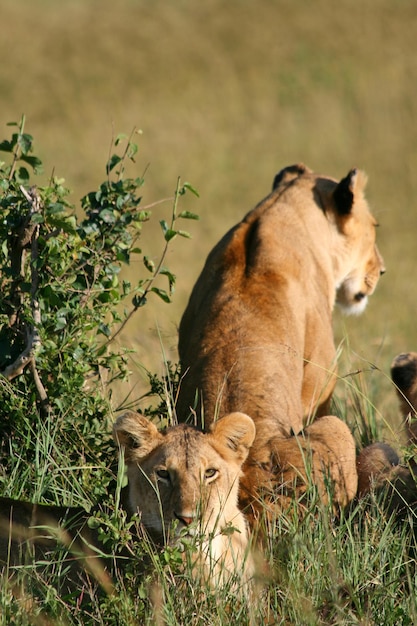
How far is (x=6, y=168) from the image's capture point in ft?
18.4

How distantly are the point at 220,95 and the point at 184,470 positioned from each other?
24.2m

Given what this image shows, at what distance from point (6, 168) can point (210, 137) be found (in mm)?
20265

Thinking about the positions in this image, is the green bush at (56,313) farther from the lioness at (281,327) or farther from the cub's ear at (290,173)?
the cub's ear at (290,173)

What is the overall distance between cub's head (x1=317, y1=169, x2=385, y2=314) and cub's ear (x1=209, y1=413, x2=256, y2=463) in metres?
2.50

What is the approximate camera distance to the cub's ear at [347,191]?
6.95 m

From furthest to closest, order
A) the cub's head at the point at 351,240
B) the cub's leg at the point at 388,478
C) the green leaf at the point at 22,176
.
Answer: the cub's head at the point at 351,240, the green leaf at the point at 22,176, the cub's leg at the point at 388,478

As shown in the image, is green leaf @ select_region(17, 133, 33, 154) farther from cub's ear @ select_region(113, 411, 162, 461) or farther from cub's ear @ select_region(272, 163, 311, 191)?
cub's ear @ select_region(272, 163, 311, 191)

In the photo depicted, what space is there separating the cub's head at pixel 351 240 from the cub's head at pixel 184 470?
2.53 meters

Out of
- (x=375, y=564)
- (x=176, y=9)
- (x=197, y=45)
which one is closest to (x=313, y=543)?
(x=375, y=564)

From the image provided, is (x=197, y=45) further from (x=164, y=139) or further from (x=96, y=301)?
(x=96, y=301)

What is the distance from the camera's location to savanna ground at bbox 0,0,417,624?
21.1m

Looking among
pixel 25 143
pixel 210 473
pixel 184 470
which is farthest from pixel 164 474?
pixel 25 143

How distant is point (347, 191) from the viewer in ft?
23.0

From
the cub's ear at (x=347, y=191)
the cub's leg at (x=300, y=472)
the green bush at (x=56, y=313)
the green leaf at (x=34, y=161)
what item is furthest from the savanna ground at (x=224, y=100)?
the green leaf at (x=34, y=161)
